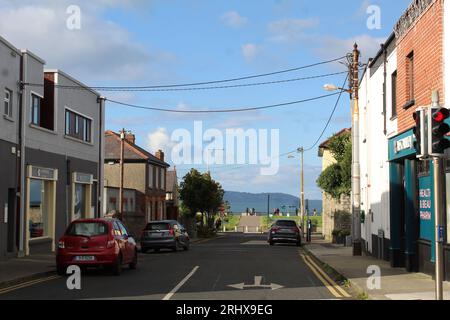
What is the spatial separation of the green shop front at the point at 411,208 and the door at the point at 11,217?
12984 mm

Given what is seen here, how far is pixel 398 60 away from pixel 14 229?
14266 mm

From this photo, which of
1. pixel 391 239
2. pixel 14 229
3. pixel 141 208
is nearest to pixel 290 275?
pixel 391 239

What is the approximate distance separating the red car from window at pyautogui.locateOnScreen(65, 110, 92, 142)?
40.5 ft

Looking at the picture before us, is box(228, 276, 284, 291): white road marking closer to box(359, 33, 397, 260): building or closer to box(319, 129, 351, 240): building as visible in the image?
box(359, 33, 397, 260): building

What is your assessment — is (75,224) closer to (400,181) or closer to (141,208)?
(400,181)

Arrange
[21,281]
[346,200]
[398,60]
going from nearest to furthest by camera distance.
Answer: [21,281] → [398,60] → [346,200]

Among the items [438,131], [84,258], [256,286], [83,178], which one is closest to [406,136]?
[256,286]

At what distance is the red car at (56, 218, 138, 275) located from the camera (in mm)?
17125

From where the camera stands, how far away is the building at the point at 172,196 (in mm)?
62669

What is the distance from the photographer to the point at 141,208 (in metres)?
48.5

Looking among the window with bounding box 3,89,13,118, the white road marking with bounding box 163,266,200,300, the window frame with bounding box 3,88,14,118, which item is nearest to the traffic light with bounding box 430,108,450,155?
the white road marking with bounding box 163,266,200,300

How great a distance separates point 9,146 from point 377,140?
13.3 metres

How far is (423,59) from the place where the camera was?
16250mm

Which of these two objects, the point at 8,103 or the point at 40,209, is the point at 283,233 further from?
the point at 8,103
